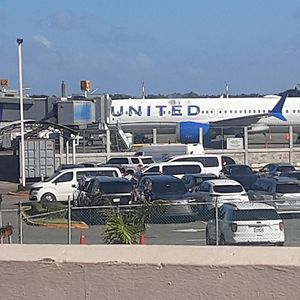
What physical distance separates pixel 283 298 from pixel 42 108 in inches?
2223

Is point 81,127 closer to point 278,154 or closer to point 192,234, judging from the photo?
point 278,154

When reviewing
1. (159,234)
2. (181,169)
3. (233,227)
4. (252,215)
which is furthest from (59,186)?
(233,227)

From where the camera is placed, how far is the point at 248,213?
1994cm

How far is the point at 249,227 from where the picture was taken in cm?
1953

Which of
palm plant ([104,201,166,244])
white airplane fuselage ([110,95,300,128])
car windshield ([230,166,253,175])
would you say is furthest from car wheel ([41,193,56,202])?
white airplane fuselage ([110,95,300,128])

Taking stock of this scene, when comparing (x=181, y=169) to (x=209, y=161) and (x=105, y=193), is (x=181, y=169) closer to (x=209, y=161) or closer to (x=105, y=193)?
(x=209, y=161)

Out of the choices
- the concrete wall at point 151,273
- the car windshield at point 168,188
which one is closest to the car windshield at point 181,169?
the car windshield at point 168,188

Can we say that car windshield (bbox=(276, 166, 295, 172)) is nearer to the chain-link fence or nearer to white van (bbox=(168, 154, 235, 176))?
white van (bbox=(168, 154, 235, 176))

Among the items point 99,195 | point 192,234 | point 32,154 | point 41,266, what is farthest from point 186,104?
point 41,266

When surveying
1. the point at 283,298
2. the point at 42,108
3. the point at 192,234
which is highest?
the point at 42,108

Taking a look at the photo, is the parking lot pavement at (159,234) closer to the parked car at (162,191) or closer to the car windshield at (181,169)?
the parked car at (162,191)

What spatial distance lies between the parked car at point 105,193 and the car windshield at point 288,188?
5.37 meters

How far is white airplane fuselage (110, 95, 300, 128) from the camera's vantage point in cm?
7575

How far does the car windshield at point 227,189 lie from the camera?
1203 inches
